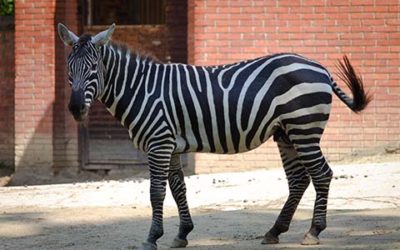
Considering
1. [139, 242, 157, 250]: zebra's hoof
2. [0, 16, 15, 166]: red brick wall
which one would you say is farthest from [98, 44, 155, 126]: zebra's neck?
[0, 16, 15, 166]: red brick wall

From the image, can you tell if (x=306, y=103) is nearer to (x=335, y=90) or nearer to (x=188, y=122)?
(x=335, y=90)

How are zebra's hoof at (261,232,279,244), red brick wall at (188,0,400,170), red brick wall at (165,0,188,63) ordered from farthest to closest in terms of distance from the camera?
red brick wall at (165,0,188,63)
red brick wall at (188,0,400,170)
zebra's hoof at (261,232,279,244)

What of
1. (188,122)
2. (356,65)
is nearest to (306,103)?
(188,122)

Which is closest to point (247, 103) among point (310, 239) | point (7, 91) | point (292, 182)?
point (292, 182)

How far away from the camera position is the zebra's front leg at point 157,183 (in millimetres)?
7867

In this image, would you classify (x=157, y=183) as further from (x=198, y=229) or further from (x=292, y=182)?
(x=198, y=229)

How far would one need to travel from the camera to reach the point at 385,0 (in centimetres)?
1398

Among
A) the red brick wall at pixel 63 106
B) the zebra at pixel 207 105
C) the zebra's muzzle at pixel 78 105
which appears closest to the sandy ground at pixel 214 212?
the zebra at pixel 207 105

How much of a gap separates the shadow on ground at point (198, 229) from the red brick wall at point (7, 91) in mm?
5475

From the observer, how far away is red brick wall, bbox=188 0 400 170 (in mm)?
14023

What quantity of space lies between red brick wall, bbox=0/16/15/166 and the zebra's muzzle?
346 inches

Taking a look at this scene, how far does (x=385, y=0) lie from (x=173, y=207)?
495cm

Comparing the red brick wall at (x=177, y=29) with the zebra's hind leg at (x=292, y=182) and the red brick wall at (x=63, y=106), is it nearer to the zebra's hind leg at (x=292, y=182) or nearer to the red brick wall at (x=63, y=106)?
the red brick wall at (x=63, y=106)

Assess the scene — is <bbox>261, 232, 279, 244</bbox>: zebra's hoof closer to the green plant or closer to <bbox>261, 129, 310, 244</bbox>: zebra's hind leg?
<bbox>261, 129, 310, 244</bbox>: zebra's hind leg
